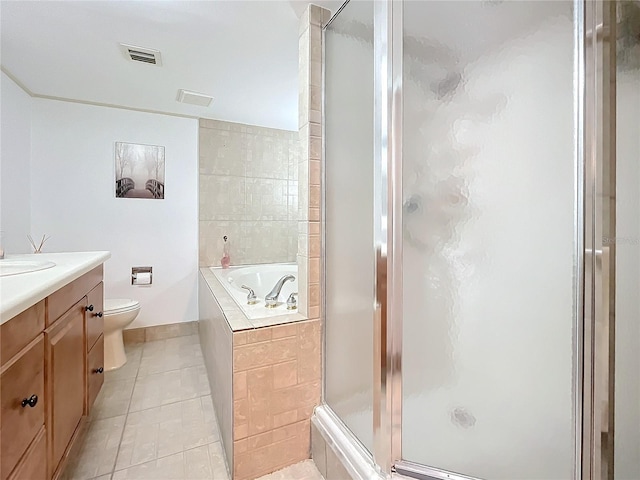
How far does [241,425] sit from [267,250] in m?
2.04

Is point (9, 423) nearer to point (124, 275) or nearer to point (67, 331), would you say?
point (67, 331)

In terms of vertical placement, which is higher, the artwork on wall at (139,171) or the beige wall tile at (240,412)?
the artwork on wall at (139,171)

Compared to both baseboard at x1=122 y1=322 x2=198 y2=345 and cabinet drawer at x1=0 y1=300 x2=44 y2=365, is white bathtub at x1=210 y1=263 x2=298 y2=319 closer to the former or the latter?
baseboard at x1=122 y1=322 x2=198 y2=345

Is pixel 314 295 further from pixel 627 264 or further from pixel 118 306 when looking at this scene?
pixel 118 306

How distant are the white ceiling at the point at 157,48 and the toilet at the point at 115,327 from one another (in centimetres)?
160

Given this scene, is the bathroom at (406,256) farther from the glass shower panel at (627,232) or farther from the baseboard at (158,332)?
the baseboard at (158,332)

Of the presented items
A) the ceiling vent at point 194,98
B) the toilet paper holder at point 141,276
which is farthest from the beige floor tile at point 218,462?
the ceiling vent at point 194,98


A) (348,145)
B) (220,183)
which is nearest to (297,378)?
(348,145)

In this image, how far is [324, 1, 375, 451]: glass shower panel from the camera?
1.21 metres

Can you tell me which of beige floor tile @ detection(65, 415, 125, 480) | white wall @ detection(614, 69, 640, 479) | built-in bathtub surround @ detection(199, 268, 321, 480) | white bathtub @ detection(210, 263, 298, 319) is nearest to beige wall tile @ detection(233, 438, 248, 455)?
built-in bathtub surround @ detection(199, 268, 321, 480)

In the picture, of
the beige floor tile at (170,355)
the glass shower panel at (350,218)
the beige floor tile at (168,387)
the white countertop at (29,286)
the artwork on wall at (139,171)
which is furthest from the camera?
the artwork on wall at (139,171)

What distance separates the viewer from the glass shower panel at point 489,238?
92 cm

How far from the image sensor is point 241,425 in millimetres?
1290

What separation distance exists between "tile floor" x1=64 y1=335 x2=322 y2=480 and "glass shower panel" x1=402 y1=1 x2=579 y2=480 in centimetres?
76
